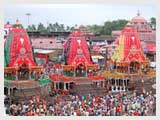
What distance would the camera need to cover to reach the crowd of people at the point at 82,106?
2.92 meters

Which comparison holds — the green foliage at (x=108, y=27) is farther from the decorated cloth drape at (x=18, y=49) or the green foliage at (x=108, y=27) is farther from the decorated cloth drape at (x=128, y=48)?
the decorated cloth drape at (x=18, y=49)

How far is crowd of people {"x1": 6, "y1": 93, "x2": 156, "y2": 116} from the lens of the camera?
2.92 metres

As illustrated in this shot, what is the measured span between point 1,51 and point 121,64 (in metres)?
0.74

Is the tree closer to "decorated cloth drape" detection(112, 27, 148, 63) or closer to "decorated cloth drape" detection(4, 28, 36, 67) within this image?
"decorated cloth drape" detection(4, 28, 36, 67)

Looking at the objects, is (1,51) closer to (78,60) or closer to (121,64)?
(78,60)

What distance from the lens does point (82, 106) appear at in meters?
2.93

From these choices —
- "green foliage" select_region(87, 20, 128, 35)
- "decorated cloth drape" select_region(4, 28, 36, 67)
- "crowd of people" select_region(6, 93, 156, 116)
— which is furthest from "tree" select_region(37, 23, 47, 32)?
"crowd of people" select_region(6, 93, 156, 116)

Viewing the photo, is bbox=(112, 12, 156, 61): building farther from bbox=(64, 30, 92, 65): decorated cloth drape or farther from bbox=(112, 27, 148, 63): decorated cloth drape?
bbox=(64, 30, 92, 65): decorated cloth drape

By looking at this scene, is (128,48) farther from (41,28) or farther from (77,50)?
(41,28)

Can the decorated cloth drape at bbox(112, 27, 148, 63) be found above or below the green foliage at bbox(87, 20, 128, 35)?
below

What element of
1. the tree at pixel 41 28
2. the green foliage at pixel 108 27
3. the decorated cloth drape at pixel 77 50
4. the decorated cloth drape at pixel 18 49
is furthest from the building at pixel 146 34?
the decorated cloth drape at pixel 18 49

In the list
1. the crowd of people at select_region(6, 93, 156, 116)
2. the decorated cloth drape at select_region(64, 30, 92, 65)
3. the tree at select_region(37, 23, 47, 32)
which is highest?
the tree at select_region(37, 23, 47, 32)

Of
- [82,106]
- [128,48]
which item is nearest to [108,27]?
[128,48]

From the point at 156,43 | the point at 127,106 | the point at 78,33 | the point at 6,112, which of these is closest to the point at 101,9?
the point at 78,33
